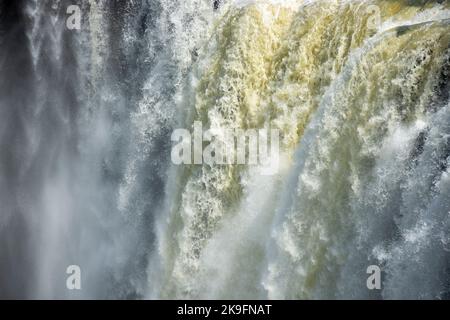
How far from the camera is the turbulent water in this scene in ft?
28.2

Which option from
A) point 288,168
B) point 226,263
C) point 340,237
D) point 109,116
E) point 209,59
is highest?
point 209,59

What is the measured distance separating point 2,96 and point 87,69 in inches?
140

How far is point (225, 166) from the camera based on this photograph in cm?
1176

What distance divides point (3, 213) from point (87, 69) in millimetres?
5461

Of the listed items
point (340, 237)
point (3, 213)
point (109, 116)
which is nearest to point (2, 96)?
point (3, 213)

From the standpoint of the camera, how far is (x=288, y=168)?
35.4ft

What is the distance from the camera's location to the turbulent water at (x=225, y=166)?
28.2 feet

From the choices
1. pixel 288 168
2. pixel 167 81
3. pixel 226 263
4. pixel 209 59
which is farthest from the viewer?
pixel 167 81

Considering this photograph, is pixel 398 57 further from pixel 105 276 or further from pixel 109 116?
pixel 105 276

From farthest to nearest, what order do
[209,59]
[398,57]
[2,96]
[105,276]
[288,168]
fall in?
[2,96]
[105,276]
[209,59]
[288,168]
[398,57]

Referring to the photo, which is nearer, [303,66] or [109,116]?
[303,66]

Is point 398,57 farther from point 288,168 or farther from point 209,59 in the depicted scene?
point 209,59

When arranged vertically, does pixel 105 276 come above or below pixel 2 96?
below
